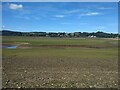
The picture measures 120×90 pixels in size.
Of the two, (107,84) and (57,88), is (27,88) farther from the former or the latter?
(107,84)

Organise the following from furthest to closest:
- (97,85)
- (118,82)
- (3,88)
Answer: (118,82)
(97,85)
(3,88)

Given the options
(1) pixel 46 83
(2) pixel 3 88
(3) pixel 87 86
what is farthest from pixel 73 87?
(2) pixel 3 88

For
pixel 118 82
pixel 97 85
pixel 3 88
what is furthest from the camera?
pixel 118 82

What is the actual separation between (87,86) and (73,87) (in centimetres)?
93

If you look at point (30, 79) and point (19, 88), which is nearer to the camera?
point (19, 88)

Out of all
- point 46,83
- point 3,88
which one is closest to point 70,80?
point 46,83

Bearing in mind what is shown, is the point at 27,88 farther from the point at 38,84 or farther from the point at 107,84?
the point at 107,84

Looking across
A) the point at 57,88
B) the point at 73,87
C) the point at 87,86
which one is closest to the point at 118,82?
the point at 87,86

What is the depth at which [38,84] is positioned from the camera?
13883mm

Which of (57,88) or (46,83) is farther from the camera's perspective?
(46,83)

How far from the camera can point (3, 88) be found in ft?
41.9

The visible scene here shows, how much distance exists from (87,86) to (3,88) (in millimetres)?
4932

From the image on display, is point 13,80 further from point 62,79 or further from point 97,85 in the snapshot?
point 97,85

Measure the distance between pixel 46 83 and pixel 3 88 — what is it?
275 centimetres
